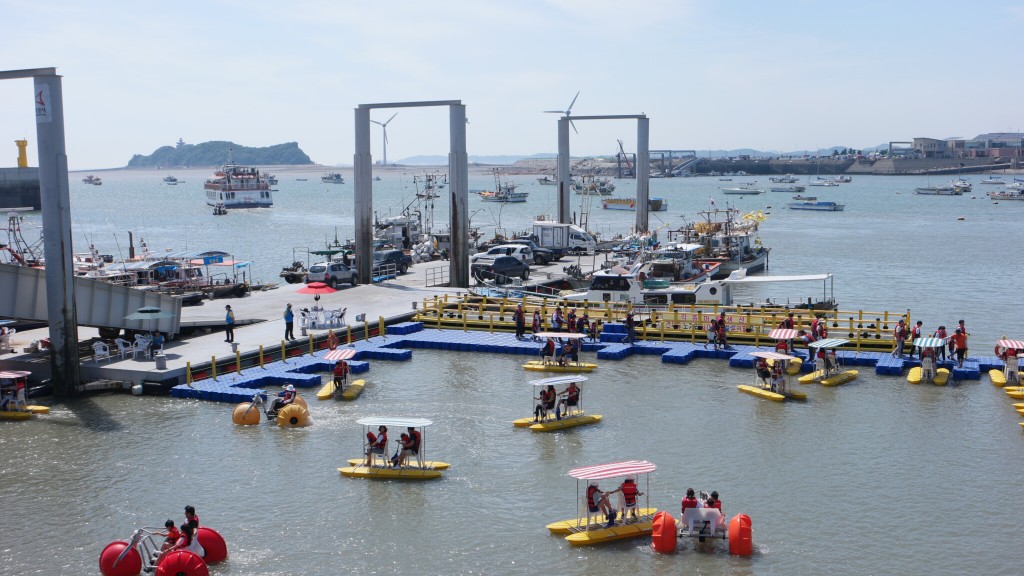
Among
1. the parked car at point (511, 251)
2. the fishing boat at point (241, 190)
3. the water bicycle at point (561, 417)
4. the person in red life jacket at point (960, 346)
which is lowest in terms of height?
the water bicycle at point (561, 417)

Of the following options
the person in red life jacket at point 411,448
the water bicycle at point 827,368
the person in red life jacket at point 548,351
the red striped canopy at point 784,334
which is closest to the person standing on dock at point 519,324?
Answer: the person in red life jacket at point 548,351

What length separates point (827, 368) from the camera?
34.4m

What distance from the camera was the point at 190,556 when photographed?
18.3m

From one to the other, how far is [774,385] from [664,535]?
44.7 feet

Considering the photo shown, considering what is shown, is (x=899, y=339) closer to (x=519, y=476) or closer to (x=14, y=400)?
(x=519, y=476)

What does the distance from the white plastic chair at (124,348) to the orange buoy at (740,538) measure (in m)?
22.3

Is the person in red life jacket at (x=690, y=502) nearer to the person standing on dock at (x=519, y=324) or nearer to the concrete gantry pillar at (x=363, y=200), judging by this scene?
the person standing on dock at (x=519, y=324)

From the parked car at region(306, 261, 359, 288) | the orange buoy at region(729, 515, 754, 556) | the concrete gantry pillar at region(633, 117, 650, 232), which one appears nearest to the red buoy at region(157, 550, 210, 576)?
the orange buoy at region(729, 515, 754, 556)

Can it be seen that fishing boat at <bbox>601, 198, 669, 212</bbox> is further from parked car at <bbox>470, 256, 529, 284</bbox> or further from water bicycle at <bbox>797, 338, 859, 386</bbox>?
water bicycle at <bbox>797, 338, 859, 386</bbox>

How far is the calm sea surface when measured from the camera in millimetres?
20022

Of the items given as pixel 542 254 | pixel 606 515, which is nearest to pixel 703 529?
pixel 606 515

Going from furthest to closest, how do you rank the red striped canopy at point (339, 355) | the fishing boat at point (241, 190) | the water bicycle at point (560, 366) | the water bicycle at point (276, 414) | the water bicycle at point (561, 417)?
1. the fishing boat at point (241, 190)
2. the water bicycle at point (560, 366)
3. the red striped canopy at point (339, 355)
4. the water bicycle at point (276, 414)
5. the water bicycle at point (561, 417)

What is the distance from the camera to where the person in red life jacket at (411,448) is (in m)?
24.5

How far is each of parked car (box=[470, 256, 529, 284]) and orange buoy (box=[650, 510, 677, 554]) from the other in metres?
35.8
